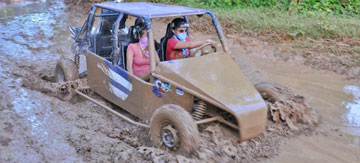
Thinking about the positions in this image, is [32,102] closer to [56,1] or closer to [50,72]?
[50,72]

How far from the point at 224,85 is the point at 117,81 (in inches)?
60.3

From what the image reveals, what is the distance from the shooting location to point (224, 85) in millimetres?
4062

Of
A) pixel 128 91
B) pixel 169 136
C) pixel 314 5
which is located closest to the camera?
pixel 169 136

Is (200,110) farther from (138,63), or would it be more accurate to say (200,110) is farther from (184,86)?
(138,63)

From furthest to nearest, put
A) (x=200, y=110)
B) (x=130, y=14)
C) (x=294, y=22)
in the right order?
(x=294, y=22), (x=130, y=14), (x=200, y=110)

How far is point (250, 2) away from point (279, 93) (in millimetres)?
6802

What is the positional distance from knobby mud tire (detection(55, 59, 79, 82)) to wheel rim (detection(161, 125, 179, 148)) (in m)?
2.55

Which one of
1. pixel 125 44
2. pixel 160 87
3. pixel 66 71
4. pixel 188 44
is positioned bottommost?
pixel 66 71

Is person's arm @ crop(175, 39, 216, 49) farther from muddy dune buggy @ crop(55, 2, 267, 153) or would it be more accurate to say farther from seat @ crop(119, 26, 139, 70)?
seat @ crop(119, 26, 139, 70)

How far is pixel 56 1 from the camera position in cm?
1728

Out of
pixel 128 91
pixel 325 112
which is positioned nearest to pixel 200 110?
pixel 128 91

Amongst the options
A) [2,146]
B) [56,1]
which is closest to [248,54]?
[2,146]

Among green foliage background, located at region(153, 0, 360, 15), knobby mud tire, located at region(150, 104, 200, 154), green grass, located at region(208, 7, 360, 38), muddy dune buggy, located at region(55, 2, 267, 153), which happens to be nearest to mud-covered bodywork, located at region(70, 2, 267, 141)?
muddy dune buggy, located at region(55, 2, 267, 153)

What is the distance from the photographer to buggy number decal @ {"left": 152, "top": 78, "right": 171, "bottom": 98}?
4.18m
